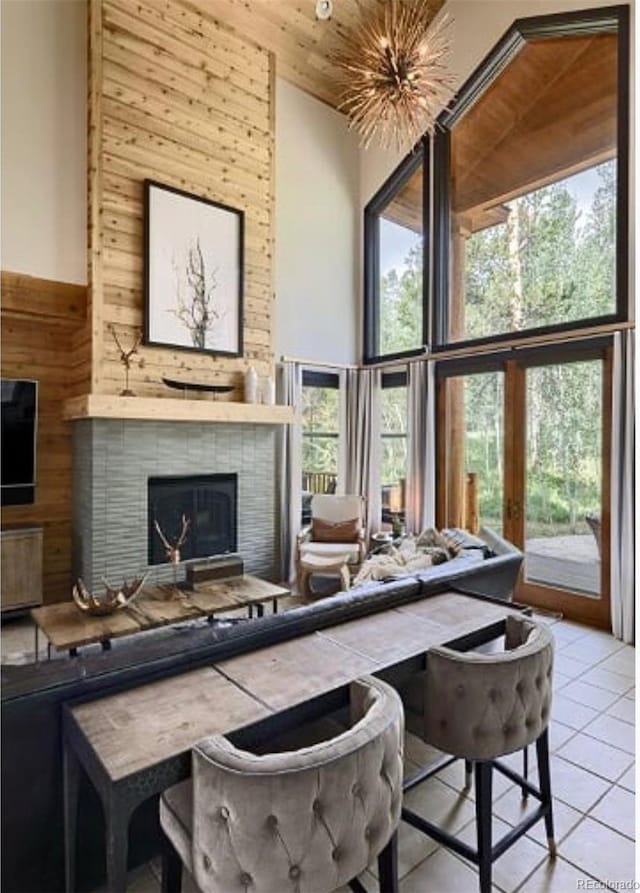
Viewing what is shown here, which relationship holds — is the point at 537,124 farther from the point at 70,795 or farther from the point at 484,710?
the point at 70,795

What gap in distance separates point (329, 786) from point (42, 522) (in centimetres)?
456

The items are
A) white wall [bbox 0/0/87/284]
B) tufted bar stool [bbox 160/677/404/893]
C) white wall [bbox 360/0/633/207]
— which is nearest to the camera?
tufted bar stool [bbox 160/677/404/893]

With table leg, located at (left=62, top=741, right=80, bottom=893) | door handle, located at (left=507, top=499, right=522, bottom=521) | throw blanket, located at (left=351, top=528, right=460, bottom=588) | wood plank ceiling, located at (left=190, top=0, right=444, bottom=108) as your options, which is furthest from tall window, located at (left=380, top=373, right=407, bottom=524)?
table leg, located at (left=62, top=741, right=80, bottom=893)

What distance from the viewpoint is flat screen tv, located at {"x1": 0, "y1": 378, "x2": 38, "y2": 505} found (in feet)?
14.8

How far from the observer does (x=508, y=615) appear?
2.22 m

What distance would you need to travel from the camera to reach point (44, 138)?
431 centimetres

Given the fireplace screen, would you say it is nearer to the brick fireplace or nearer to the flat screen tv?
the brick fireplace

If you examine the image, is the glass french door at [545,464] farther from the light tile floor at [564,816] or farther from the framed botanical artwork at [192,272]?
the framed botanical artwork at [192,272]

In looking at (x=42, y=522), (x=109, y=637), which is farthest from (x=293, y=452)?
(x=109, y=637)

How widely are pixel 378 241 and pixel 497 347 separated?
2594 millimetres

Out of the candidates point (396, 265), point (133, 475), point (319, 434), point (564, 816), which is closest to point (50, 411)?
point (133, 475)

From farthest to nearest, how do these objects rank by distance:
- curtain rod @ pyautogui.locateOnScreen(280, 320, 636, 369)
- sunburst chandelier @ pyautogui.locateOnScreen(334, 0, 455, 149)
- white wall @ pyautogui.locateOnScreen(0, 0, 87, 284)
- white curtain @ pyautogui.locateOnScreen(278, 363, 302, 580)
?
white curtain @ pyautogui.locateOnScreen(278, 363, 302, 580) < curtain rod @ pyautogui.locateOnScreen(280, 320, 636, 369) < white wall @ pyautogui.locateOnScreen(0, 0, 87, 284) < sunburst chandelier @ pyautogui.locateOnScreen(334, 0, 455, 149)

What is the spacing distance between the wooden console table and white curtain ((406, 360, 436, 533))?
354 centimetres

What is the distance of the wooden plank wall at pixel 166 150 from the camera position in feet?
14.5
